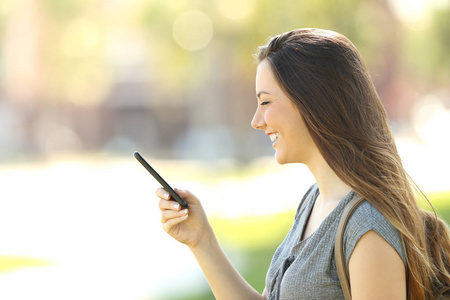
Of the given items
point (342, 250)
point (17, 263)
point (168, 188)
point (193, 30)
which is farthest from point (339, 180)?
point (193, 30)

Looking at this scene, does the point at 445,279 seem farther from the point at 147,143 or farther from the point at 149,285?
the point at 147,143

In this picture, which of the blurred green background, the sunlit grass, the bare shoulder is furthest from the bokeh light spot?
the bare shoulder

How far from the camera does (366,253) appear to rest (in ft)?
5.87

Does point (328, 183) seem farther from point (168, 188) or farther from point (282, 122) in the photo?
point (168, 188)

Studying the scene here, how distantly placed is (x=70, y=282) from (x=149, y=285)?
0.97 meters

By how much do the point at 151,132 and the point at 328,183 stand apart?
34.5 meters

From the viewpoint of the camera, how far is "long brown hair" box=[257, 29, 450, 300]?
192cm

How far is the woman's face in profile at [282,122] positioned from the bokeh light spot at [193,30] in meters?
15.2

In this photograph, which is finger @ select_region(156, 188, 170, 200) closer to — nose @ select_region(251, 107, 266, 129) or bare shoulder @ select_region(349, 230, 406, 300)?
nose @ select_region(251, 107, 266, 129)

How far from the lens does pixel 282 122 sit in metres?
2.11

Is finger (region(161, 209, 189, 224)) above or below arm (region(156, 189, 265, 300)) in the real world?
above

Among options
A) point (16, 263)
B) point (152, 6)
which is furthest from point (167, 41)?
point (16, 263)

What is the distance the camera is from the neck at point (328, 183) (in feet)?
6.70

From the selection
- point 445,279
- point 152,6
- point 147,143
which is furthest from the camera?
point 147,143
